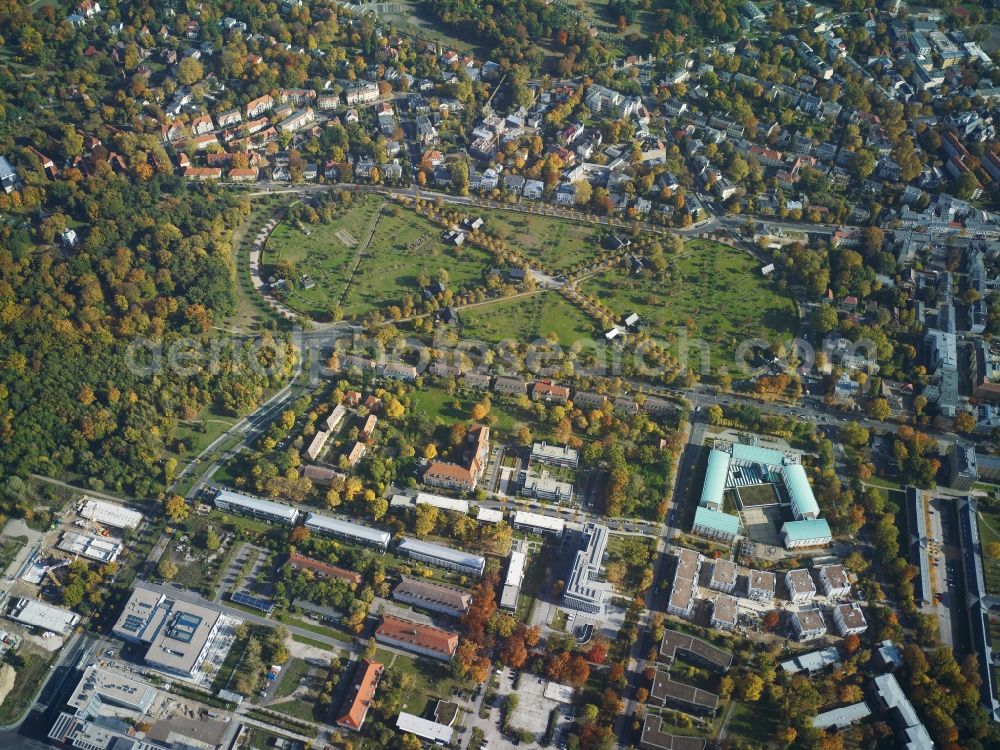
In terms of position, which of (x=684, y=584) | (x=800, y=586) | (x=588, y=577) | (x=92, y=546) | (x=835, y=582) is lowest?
(x=92, y=546)

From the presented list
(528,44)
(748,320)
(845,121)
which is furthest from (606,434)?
(528,44)

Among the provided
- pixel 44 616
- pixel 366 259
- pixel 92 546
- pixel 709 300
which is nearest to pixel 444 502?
pixel 92 546

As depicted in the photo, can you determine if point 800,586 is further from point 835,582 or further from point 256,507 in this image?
point 256,507

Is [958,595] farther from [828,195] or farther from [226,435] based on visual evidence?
[226,435]

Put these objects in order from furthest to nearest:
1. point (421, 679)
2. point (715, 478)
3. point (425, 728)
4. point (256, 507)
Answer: point (715, 478) < point (256, 507) < point (421, 679) < point (425, 728)

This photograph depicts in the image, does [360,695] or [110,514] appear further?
[110,514]
